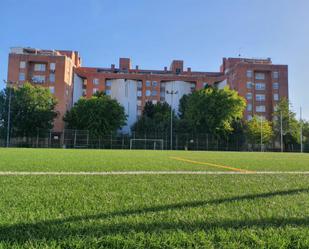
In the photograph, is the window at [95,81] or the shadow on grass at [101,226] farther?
the window at [95,81]

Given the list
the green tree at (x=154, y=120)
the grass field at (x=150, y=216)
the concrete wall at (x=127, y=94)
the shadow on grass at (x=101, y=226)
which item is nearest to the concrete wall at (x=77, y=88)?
the concrete wall at (x=127, y=94)

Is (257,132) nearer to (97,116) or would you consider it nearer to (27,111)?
(97,116)

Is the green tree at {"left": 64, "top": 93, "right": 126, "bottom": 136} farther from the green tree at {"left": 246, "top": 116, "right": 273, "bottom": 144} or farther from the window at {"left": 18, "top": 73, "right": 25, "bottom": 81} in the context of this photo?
the green tree at {"left": 246, "top": 116, "right": 273, "bottom": 144}

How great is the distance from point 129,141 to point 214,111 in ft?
48.4

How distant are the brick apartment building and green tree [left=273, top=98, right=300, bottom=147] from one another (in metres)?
10.9

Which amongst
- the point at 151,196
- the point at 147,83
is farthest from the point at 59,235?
the point at 147,83

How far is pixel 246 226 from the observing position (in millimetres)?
2906

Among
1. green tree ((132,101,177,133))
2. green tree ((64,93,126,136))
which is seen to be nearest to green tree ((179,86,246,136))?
green tree ((132,101,177,133))

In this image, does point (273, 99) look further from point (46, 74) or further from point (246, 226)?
point (246, 226)

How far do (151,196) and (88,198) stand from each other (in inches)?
32.3

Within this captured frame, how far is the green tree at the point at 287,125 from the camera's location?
62750 mm

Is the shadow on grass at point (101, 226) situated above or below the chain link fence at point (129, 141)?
below

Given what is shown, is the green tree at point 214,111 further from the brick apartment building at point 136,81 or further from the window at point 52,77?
the window at point 52,77

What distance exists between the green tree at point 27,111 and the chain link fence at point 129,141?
4.15 feet
